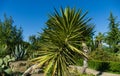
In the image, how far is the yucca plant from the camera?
1202 cm

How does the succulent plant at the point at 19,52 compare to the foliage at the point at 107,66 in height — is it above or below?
above

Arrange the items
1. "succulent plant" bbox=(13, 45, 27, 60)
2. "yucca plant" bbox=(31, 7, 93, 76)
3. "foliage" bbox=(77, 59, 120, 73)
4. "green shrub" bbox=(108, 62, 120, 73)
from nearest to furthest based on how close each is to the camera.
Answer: "yucca plant" bbox=(31, 7, 93, 76), "succulent plant" bbox=(13, 45, 27, 60), "green shrub" bbox=(108, 62, 120, 73), "foliage" bbox=(77, 59, 120, 73)

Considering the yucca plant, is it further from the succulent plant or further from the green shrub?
the green shrub

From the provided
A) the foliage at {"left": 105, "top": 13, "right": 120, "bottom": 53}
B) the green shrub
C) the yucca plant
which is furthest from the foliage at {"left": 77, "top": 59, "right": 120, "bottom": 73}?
the foliage at {"left": 105, "top": 13, "right": 120, "bottom": 53}

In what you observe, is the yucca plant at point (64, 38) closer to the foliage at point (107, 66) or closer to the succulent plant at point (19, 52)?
the succulent plant at point (19, 52)

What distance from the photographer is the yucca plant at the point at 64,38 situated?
12.0m

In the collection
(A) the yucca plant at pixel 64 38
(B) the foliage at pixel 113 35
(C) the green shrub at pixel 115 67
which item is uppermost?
(B) the foliage at pixel 113 35

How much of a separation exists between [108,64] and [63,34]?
19663 mm

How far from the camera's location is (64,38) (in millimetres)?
12688

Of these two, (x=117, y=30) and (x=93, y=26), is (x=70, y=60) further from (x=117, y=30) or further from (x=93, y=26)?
(x=117, y=30)

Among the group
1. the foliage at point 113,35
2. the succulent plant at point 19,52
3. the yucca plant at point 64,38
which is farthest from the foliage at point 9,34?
the foliage at point 113,35

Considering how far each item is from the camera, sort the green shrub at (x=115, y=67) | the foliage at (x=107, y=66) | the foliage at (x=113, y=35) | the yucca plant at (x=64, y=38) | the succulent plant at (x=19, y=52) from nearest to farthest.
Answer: the yucca plant at (x=64, y=38), the succulent plant at (x=19, y=52), the green shrub at (x=115, y=67), the foliage at (x=107, y=66), the foliage at (x=113, y=35)

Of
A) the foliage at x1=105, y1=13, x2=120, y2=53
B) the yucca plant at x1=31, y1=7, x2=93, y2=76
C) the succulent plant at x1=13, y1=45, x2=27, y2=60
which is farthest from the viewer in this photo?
the foliage at x1=105, y1=13, x2=120, y2=53

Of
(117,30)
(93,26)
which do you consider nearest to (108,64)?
(93,26)
